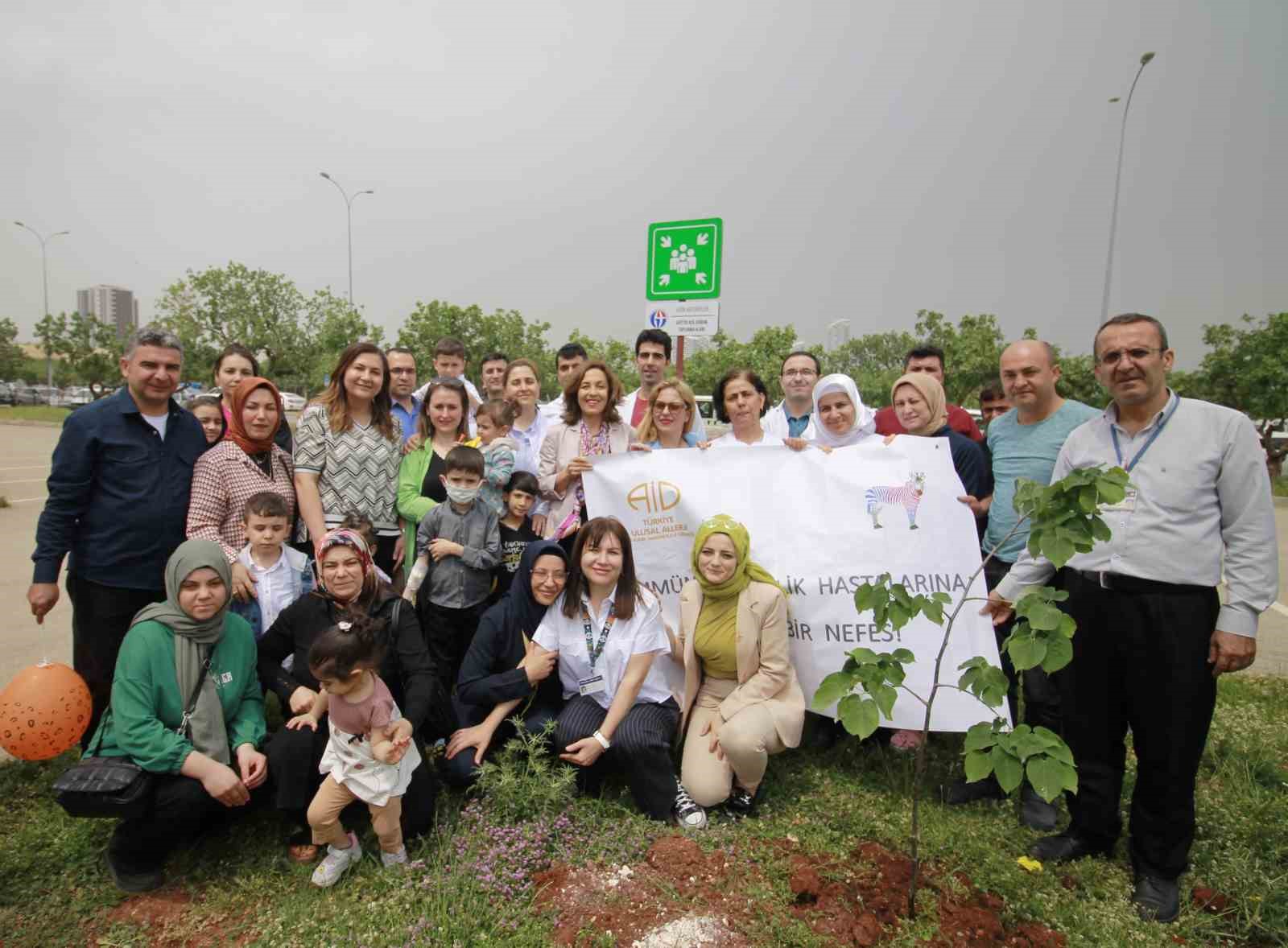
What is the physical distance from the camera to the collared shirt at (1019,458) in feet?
12.7

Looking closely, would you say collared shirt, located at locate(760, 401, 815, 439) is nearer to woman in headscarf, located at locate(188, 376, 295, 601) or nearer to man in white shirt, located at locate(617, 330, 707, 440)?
man in white shirt, located at locate(617, 330, 707, 440)

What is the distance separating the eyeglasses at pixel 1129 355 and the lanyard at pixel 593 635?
104 inches

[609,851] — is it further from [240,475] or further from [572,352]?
[572,352]

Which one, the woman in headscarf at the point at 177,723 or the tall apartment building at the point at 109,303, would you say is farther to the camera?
the tall apartment building at the point at 109,303

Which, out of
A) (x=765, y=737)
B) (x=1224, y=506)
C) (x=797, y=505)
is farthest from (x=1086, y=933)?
(x=797, y=505)

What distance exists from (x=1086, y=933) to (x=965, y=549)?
1918mm

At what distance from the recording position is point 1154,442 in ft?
10.2

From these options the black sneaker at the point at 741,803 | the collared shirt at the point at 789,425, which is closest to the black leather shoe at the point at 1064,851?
the black sneaker at the point at 741,803

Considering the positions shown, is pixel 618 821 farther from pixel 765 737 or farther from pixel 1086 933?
pixel 1086 933

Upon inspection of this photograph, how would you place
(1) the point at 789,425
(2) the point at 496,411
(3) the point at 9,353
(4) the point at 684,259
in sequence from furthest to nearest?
(3) the point at 9,353, (4) the point at 684,259, (1) the point at 789,425, (2) the point at 496,411

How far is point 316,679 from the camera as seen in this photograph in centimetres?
370

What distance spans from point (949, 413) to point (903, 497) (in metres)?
1.43

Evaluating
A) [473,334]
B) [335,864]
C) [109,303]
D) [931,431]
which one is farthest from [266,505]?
[109,303]

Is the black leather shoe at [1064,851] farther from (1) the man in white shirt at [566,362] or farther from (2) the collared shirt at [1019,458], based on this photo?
(1) the man in white shirt at [566,362]
